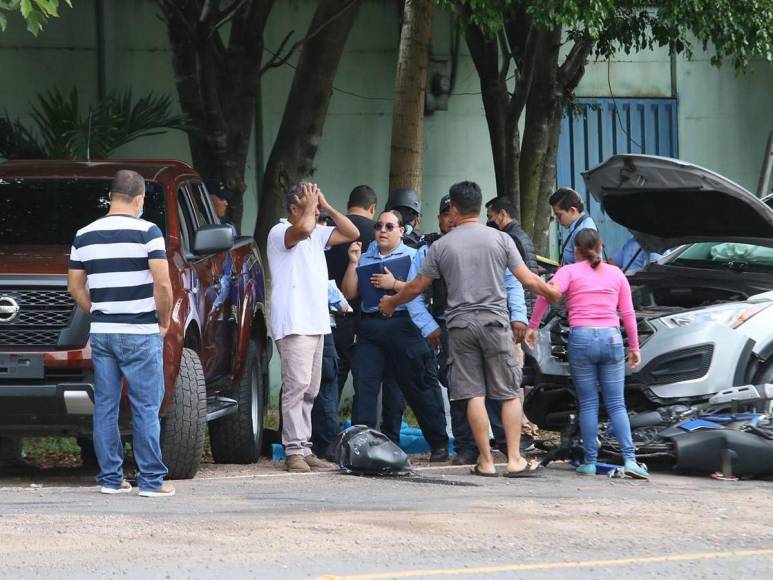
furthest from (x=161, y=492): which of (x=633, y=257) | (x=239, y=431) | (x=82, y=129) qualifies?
(x=633, y=257)

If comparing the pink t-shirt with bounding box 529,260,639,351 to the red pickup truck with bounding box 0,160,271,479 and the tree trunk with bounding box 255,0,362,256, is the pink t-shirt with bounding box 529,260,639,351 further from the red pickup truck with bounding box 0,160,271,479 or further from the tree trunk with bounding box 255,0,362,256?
the tree trunk with bounding box 255,0,362,256

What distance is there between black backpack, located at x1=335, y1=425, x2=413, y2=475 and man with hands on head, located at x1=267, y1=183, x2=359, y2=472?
48cm

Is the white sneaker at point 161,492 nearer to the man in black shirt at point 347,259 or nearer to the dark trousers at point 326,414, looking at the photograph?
the dark trousers at point 326,414

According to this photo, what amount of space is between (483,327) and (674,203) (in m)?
2.39

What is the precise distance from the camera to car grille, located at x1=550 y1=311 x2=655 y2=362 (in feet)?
35.1

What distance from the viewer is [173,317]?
9.24 m

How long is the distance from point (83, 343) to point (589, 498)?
9.99 ft

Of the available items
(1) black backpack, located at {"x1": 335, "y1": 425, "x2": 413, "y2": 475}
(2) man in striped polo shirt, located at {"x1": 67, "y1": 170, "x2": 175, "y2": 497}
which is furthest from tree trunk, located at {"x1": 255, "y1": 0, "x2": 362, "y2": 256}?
(2) man in striped polo shirt, located at {"x1": 67, "y1": 170, "x2": 175, "y2": 497}

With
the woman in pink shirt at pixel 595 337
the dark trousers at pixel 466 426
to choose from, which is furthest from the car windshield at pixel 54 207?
the woman in pink shirt at pixel 595 337

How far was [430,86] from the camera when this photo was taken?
56.4 feet

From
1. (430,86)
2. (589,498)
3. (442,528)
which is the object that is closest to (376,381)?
(589,498)

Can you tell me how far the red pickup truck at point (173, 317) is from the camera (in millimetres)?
8906

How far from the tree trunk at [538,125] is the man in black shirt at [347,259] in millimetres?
4589

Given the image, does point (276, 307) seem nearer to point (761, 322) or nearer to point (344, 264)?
point (344, 264)
